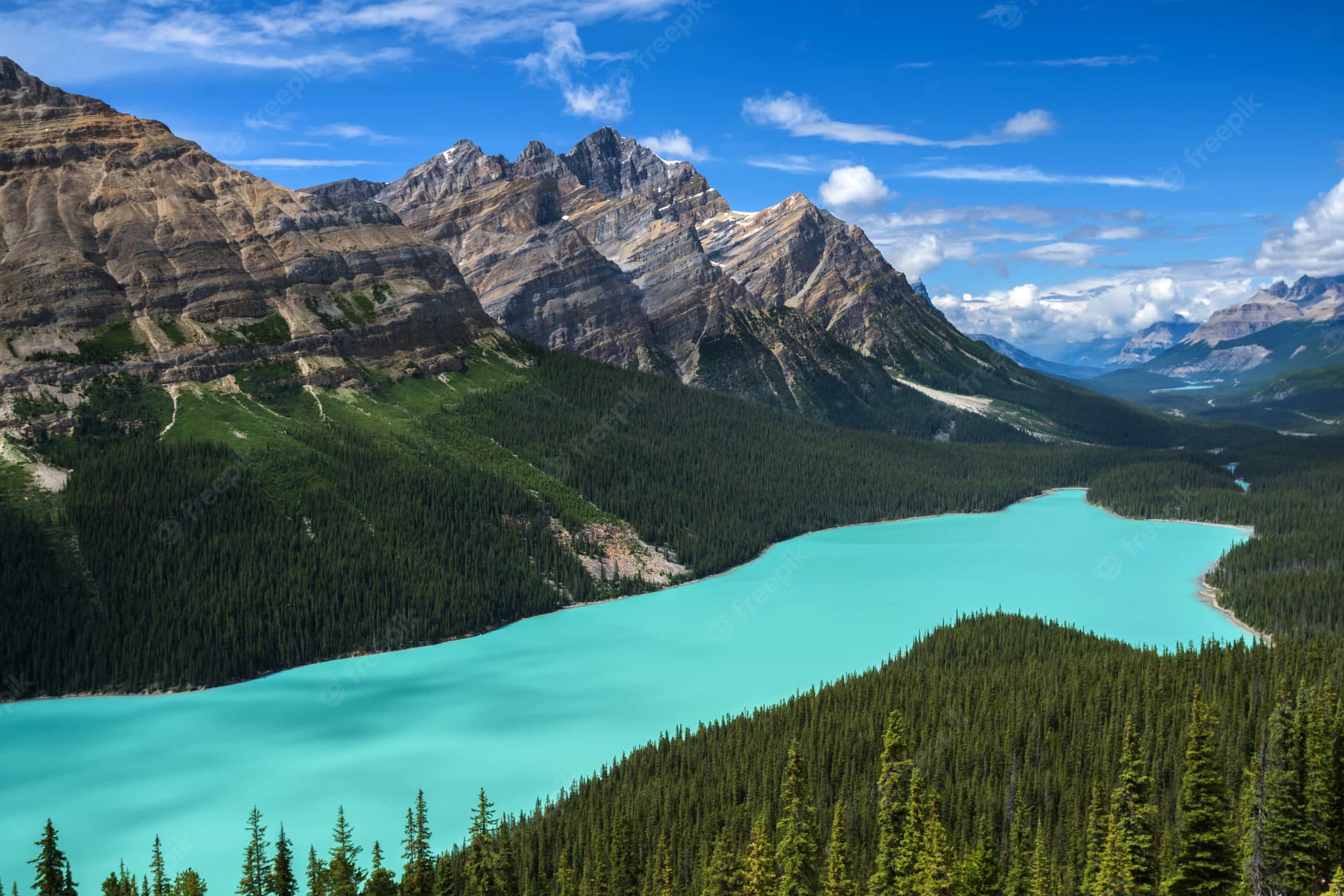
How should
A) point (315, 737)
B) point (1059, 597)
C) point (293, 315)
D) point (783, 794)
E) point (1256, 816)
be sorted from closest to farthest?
point (1256, 816), point (783, 794), point (315, 737), point (1059, 597), point (293, 315)

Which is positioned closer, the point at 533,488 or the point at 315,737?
the point at 315,737

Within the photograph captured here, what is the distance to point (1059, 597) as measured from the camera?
143 m

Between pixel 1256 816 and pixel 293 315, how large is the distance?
15313 cm

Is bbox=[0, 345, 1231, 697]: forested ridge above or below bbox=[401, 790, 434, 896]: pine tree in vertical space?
above

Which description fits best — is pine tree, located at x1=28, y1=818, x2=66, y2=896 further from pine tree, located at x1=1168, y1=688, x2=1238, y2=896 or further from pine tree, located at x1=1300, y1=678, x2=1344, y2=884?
pine tree, located at x1=1300, y1=678, x2=1344, y2=884

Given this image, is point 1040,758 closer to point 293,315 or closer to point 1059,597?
point 1059,597

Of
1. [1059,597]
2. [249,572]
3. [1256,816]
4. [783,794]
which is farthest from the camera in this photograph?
[1059,597]

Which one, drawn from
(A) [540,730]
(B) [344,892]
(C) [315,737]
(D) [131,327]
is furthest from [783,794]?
(D) [131,327]

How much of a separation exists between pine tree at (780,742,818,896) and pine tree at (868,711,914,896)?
9.95ft

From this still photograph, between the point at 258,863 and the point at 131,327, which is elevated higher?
the point at 131,327

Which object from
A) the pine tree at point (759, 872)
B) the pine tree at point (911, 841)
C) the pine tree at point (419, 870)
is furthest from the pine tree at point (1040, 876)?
the pine tree at point (419, 870)

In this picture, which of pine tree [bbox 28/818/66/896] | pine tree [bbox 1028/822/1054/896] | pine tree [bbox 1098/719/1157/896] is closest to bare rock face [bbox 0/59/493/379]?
pine tree [bbox 28/818/66/896]

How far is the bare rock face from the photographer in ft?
475

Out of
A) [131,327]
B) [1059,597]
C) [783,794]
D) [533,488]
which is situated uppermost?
[131,327]
